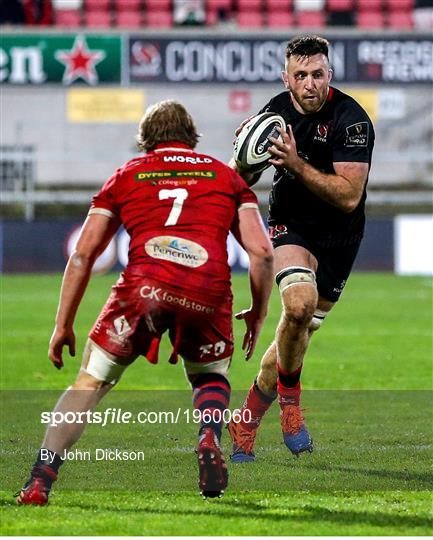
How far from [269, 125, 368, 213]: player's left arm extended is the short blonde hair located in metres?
0.91

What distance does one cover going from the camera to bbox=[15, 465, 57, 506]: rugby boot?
604 cm

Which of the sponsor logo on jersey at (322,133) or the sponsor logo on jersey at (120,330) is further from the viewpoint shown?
the sponsor logo on jersey at (322,133)

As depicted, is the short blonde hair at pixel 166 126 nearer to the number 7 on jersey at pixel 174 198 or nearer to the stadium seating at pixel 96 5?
the number 7 on jersey at pixel 174 198

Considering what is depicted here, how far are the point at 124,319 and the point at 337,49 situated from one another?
1007 inches

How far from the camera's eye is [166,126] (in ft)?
20.7

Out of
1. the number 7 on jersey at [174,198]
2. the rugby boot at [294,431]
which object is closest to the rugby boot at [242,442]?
the rugby boot at [294,431]

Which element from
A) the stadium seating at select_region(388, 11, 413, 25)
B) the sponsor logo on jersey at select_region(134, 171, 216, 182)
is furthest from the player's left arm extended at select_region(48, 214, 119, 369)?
the stadium seating at select_region(388, 11, 413, 25)

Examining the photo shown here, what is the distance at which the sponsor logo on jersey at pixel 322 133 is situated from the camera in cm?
793

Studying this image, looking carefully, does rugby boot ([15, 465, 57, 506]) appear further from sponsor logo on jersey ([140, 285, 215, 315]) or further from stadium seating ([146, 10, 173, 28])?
stadium seating ([146, 10, 173, 28])

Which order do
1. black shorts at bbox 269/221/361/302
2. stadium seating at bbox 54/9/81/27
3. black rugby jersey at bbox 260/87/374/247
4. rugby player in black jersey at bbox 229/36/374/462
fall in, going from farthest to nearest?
stadium seating at bbox 54/9/81/27 → black shorts at bbox 269/221/361/302 → black rugby jersey at bbox 260/87/374/247 → rugby player in black jersey at bbox 229/36/374/462

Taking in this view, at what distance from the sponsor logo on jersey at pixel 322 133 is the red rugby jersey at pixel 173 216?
1803 millimetres

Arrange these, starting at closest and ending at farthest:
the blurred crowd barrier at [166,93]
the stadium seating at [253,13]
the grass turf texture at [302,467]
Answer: the grass turf texture at [302,467], the blurred crowd barrier at [166,93], the stadium seating at [253,13]

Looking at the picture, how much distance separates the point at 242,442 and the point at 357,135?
182 centimetres

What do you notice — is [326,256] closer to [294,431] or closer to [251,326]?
[294,431]
